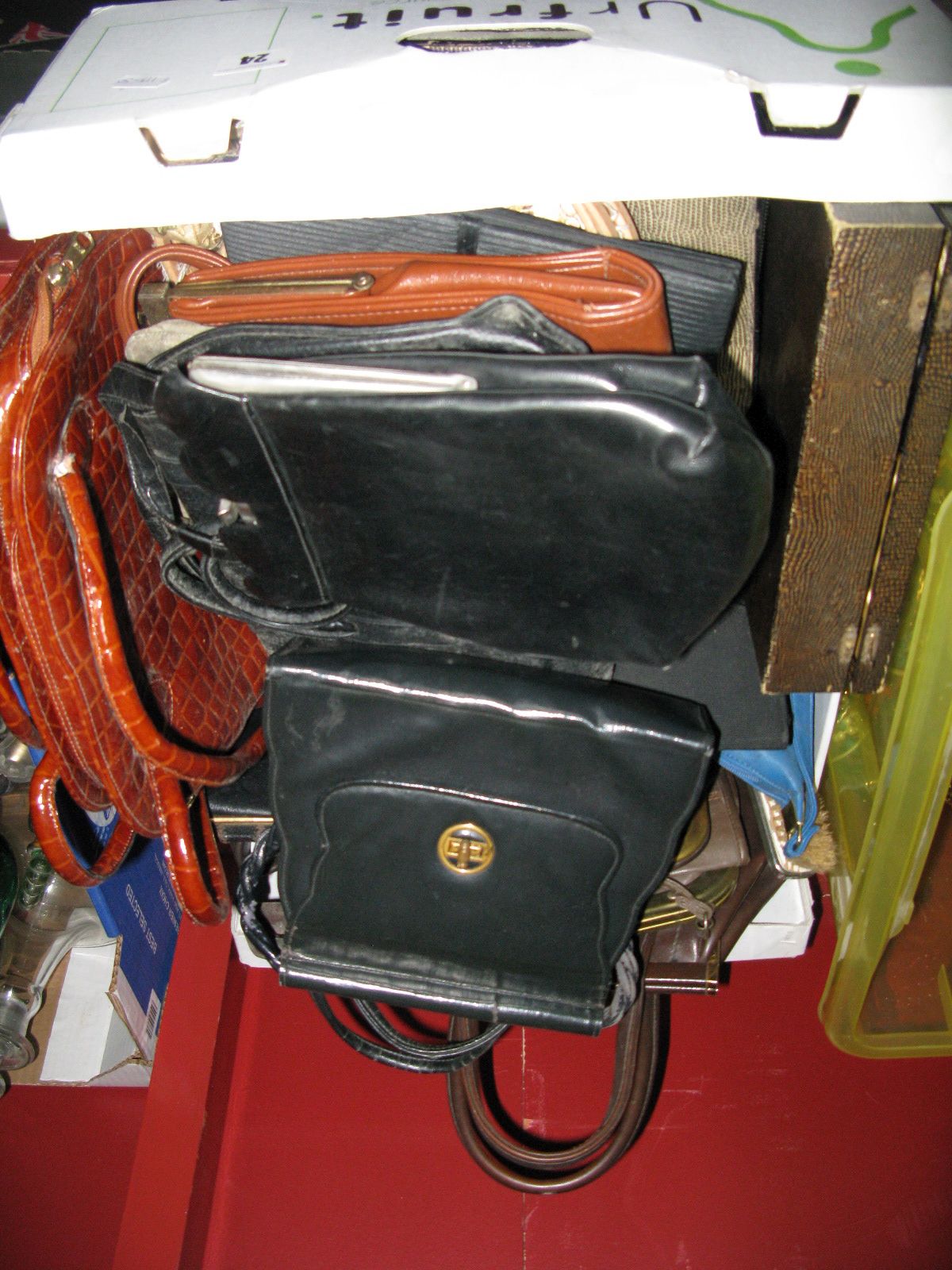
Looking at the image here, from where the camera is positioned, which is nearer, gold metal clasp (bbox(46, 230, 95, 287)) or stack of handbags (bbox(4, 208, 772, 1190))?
stack of handbags (bbox(4, 208, 772, 1190))

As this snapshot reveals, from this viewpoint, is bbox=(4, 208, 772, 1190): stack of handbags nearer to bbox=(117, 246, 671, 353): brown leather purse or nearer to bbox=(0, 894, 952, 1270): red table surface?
bbox=(117, 246, 671, 353): brown leather purse

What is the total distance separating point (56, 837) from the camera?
72cm

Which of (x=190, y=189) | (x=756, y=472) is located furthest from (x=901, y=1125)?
(x=190, y=189)

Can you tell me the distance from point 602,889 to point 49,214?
22.9 inches

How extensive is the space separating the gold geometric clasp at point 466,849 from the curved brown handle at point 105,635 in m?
0.21

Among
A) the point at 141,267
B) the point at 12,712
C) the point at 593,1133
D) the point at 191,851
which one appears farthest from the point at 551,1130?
the point at 141,267

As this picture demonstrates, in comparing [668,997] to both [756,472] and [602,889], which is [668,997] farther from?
[756,472]

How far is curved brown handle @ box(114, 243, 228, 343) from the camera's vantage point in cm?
63

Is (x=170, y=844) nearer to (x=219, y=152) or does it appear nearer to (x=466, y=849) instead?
(x=466, y=849)

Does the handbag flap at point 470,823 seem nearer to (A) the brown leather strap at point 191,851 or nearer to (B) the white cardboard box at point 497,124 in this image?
(A) the brown leather strap at point 191,851

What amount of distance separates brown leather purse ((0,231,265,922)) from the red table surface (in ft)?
1.89

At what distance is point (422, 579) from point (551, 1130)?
940 millimetres

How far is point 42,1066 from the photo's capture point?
127cm

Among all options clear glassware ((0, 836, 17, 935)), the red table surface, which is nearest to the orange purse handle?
the red table surface
